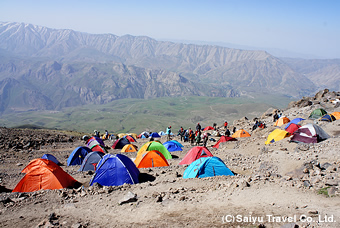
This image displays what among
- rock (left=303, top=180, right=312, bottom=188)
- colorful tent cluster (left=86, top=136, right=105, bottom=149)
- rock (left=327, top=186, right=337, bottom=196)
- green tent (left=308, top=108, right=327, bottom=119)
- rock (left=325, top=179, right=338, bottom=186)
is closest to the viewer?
rock (left=327, top=186, right=337, bottom=196)

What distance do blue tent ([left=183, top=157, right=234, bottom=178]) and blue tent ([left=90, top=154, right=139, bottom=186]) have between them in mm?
3659

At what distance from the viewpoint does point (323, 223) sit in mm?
7520

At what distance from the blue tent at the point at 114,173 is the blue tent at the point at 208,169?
3.66 m

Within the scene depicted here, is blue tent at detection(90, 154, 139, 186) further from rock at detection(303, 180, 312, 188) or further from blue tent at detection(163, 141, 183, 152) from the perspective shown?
blue tent at detection(163, 141, 183, 152)

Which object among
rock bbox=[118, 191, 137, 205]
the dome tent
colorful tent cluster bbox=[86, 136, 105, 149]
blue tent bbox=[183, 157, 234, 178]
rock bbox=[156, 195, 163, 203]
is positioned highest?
the dome tent

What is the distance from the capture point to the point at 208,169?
15.4 meters

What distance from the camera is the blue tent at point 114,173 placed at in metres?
15.1

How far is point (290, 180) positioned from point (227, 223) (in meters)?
5.05

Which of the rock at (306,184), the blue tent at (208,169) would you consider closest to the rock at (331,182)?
the rock at (306,184)

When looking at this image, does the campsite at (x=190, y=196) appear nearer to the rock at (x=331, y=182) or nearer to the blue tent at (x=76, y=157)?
the rock at (x=331, y=182)

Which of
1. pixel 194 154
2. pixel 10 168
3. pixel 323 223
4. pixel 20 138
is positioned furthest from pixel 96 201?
pixel 20 138

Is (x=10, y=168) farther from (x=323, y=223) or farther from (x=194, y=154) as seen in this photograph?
(x=323, y=223)

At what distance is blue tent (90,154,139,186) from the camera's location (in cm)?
1514

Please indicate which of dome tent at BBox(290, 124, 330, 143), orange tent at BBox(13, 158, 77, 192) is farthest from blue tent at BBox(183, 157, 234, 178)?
dome tent at BBox(290, 124, 330, 143)
